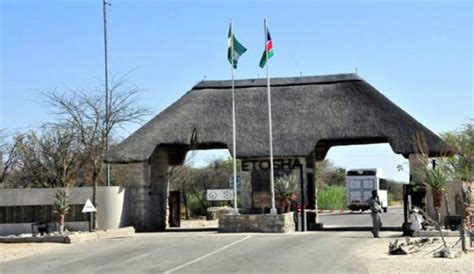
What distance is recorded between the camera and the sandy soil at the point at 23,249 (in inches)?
875

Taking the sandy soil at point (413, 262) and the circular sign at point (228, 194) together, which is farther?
the circular sign at point (228, 194)

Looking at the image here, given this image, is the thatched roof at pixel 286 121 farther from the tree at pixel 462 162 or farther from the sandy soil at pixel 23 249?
the sandy soil at pixel 23 249

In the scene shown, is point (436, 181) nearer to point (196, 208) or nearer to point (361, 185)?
point (196, 208)

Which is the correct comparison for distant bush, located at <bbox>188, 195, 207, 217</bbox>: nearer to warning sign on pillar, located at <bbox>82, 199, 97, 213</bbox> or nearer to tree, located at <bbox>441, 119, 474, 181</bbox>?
tree, located at <bbox>441, 119, 474, 181</bbox>

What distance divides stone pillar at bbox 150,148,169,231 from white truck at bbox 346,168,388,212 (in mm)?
24187

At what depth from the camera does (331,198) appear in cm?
6412

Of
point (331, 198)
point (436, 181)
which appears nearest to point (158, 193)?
point (436, 181)

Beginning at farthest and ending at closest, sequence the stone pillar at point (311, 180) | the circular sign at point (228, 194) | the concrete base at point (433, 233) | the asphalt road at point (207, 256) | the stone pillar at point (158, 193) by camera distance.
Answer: the circular sign at point (228, 194) < the stone pillar at point (311, 180) < the stone pillar at point (158, 193) < the concrete base at point (433, 233) < the asphalt road at point (207, 256)

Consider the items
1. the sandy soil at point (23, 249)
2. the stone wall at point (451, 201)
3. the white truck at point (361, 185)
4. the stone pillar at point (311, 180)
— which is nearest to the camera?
the sandy soil at point (23, 249)

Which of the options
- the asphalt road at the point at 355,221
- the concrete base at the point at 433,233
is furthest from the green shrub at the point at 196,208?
the concrete base at the point at 433,233

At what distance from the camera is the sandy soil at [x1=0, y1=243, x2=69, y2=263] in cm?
2222

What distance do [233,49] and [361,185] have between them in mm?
29399

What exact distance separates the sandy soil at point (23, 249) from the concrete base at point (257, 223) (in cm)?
624

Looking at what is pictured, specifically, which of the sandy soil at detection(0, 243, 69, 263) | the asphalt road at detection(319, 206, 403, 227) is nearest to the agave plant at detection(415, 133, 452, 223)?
the asphalt road at detection(319, 206, 403, 227)
